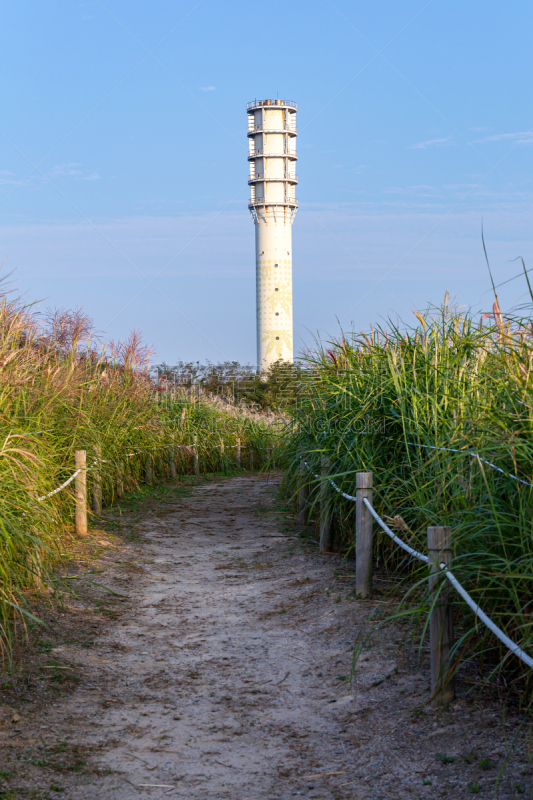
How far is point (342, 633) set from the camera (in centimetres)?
416

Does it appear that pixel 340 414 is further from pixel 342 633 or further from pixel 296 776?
pixel 296 776

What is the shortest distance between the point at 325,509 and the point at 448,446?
1972 millimetres

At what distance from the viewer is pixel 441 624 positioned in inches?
116

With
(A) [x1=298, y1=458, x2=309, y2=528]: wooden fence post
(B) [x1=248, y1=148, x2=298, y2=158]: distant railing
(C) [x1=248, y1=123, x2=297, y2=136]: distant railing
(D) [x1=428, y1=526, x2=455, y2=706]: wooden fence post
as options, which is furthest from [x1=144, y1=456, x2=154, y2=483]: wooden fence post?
(C) [x1=248, y1=123, x2=297, y2=136]: distant railing

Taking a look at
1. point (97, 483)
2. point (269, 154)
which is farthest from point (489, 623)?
point (269, 154)

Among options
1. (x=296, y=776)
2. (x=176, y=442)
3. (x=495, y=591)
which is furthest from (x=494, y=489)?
(x=176, y=442)

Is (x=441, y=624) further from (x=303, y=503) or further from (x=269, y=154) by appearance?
(x=269, y=154)

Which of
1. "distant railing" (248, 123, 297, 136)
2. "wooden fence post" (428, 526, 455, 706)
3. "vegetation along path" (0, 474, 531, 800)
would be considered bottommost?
"vegetation along path" (0, 474, 531, 800)

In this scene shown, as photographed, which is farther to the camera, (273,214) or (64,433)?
(273,214)

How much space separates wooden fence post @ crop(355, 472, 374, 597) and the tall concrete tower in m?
42.6

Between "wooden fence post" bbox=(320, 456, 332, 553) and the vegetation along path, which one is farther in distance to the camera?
"wooden fence post" bbox=(320, 456, 332, 553)

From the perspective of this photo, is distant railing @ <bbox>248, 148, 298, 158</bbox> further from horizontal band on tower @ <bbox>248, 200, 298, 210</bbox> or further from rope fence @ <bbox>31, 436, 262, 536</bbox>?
rope fence @ <bbox>31, 436, 262, 536</bbox>

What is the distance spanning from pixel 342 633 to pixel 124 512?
5.06 m

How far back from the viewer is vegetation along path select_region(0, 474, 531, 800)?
264 centimetres
